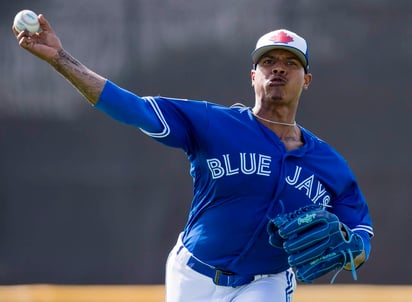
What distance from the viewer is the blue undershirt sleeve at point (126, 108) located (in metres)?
3.08

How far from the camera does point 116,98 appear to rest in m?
3.09

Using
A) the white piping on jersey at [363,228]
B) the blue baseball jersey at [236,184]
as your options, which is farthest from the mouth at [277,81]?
the white piping on jersey at [363,228]

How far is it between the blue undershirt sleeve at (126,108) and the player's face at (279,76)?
624 millimetres

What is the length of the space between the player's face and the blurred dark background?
6.73 feet

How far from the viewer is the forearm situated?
119 inches

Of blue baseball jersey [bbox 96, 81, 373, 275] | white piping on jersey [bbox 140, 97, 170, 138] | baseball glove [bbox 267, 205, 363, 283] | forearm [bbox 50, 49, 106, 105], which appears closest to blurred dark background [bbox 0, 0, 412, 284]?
blue baseball jersey [bbox 96, 81, 373, 275]

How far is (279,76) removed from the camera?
144 inches

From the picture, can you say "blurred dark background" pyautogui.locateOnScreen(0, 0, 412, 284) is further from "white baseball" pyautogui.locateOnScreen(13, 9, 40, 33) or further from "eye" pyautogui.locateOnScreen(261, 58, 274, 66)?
"white baseball" pyautogui.locateOnScreen(13, 9, 40, 33)

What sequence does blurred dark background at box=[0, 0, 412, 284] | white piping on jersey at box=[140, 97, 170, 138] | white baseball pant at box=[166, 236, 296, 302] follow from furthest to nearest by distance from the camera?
blurred dark background at box=[0, 0, 412, 284] < white baseball pant at box=[166, 236, 296, 302] < white piping on jersey at box=[140, 97, 170, 138]

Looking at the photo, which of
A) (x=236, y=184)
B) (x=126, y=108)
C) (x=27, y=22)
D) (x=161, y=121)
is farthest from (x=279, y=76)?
(x=27, y=22)

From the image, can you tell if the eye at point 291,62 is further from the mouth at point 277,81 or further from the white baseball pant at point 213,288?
the white baseball pant at point 213,288

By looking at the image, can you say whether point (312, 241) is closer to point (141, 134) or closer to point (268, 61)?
point (268, 61)

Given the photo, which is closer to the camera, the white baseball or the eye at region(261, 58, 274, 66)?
the white baseball

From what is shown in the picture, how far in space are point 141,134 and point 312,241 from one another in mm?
2723
